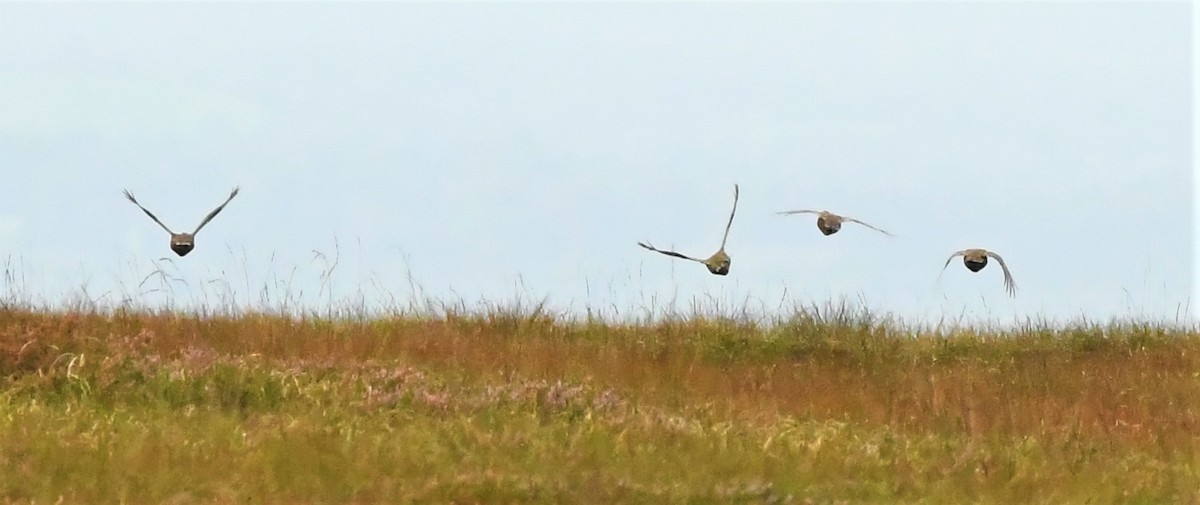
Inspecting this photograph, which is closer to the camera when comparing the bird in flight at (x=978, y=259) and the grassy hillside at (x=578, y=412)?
the grassy hillside at (x=578, y=412)

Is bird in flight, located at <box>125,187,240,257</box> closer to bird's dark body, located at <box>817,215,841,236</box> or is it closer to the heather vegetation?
the heather vegetation

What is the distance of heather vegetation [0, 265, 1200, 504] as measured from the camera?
21.3 feet

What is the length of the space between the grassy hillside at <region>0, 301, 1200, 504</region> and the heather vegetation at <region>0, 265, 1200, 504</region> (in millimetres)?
20

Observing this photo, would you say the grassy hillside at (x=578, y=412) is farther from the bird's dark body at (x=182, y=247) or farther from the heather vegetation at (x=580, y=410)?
the bird's dark body at (x=182, y=247)

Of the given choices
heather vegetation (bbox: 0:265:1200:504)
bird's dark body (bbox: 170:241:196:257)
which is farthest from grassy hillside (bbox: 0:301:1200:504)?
bird's dark body (bbox: 170:241:196:257)

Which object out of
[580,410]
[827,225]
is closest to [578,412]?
[580,410]

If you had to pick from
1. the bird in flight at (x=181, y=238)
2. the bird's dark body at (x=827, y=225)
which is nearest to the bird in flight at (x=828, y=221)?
the bird's dark body at (x=827, y=225)

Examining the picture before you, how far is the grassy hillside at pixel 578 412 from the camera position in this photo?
6492mm

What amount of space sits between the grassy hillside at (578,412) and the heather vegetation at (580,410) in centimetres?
2

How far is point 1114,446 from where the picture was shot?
884 cm

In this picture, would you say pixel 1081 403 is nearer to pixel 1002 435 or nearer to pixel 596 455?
pixel 1002 435

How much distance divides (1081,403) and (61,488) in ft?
23.5

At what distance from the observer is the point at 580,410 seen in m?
8.45

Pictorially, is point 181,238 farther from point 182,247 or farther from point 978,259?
point 978,259
